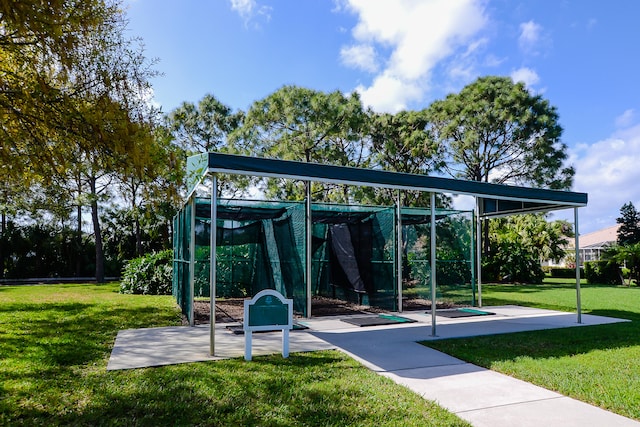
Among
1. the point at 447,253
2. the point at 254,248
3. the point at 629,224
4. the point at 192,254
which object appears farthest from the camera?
the point at 629,224

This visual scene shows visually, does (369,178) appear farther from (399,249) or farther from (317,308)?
(317,308)

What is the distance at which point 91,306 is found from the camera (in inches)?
432

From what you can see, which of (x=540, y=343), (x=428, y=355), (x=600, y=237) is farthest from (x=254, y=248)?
(x=600, y=237)

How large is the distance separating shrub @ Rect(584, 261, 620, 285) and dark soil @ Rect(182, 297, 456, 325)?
568 inches

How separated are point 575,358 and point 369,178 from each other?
3606mm

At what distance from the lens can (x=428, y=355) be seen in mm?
6074

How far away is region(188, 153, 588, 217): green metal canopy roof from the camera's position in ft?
19.2

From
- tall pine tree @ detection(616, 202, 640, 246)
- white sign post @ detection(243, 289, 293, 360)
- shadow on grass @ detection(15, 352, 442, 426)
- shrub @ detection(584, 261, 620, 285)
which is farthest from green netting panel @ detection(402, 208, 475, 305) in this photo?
tall pine tree @ detection(616, 202, 640, 246)

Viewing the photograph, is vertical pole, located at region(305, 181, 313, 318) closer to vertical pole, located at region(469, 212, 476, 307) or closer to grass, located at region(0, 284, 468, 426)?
grass, located at region(0, 284, 468, 426)

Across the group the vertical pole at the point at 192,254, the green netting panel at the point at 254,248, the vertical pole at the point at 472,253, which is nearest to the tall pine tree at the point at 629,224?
the vertical pole at the point at 472,253

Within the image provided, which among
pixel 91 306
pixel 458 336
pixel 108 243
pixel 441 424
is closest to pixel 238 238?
pixel 91 306

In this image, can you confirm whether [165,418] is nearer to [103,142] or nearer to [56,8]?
[103,142]

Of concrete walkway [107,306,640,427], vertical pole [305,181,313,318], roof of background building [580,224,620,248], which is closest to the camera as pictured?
concrete walkway [107,306,640,427]

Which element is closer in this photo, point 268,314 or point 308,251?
point 268,314
